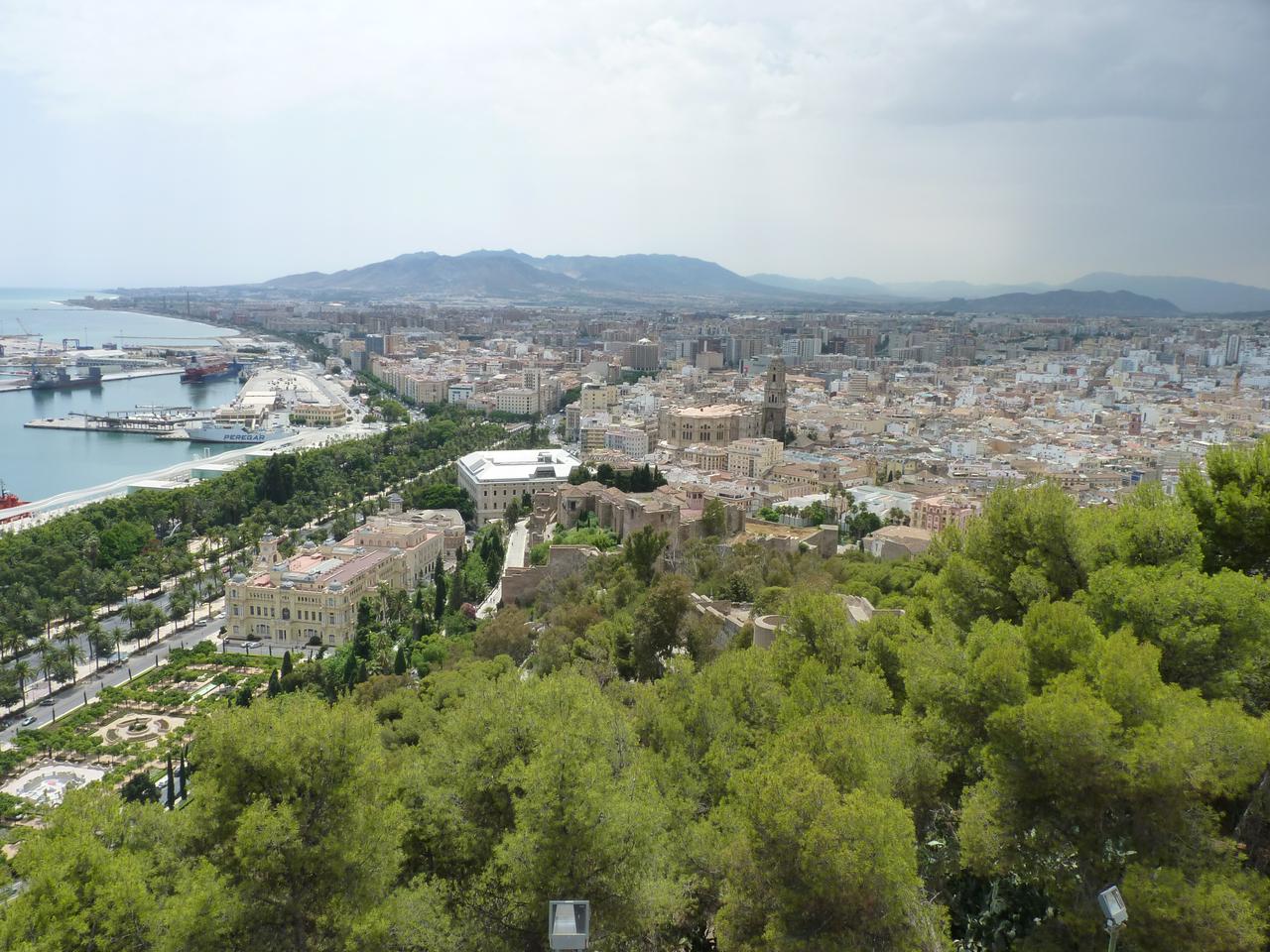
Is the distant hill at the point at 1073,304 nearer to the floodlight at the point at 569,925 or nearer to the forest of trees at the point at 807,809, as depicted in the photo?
the forest of trees at the point at 807,809

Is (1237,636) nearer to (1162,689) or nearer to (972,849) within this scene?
(1162,689)

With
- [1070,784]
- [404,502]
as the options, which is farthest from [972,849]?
[404,502]

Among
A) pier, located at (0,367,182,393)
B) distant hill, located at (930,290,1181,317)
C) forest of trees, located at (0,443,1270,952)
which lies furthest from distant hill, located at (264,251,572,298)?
forest of trees, located at (0,443,1270,952)

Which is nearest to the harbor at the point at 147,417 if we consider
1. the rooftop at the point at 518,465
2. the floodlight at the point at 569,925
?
the rooftop at the point at 518,465

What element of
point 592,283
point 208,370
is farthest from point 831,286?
point 208,370

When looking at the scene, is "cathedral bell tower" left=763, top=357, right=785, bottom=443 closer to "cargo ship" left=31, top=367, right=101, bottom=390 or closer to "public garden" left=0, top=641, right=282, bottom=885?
"public garden" left=0, top=641, right=282, bottom=885

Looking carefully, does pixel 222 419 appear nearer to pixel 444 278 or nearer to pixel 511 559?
pixel 511 559
